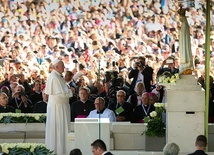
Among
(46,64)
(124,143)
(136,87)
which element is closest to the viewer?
(124,143)

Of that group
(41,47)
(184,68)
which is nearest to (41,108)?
(184,68)

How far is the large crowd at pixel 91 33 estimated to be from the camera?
29328 mm

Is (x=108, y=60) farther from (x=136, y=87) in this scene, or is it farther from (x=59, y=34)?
(x=136, y=87)

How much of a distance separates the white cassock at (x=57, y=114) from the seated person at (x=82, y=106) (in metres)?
2.39

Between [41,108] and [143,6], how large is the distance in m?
8.58

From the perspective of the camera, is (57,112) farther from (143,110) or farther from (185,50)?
(185,50)

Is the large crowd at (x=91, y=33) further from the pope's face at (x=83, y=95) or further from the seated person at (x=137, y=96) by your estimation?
the pope's face at (x=83, y=95)

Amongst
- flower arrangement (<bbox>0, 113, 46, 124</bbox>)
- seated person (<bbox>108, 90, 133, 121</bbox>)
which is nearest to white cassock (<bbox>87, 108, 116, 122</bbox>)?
seated person (<bbox>108, 90, 133, 121</bbox>)

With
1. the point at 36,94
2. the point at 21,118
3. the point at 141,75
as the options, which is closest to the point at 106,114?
the point at 21,118

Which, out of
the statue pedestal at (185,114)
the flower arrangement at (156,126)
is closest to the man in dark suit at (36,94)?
the flower arrangement at (156,126)

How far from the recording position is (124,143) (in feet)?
A: 64.4

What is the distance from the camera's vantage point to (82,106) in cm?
2200

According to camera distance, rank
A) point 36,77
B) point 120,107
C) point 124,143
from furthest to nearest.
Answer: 1. point 36,77
2. point 120,107
3. point 124,143

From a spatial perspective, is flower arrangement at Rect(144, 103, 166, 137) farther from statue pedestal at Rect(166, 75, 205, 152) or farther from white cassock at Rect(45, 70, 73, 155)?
white cassock at Rect(45, 70, 73, 155)
